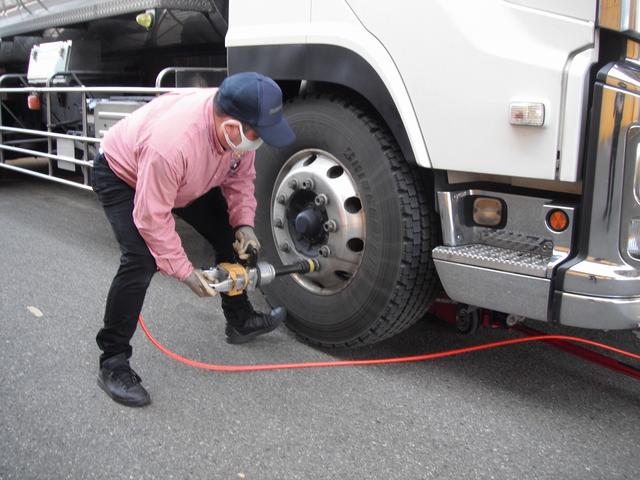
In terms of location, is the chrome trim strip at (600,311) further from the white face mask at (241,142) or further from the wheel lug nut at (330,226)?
the white face mask at (241,142)

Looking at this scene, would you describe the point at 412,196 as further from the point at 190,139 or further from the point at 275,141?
the point at 190,139

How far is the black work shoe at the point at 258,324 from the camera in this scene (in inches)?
132

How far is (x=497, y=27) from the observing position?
2400 mm

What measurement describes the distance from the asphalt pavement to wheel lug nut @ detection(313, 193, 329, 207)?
0.74 metres

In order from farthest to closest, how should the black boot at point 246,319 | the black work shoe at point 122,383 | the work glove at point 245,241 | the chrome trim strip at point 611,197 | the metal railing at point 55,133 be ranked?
the metal railing at point 55,133 → the black boot at point 246,319 → the work glove at point 245,241 → the black work shoe at point 122,383 → the chrome trim strip at point 611,197

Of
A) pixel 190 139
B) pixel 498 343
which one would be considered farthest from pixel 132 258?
pixel 498 343

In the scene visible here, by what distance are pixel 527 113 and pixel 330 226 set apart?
1025 mm

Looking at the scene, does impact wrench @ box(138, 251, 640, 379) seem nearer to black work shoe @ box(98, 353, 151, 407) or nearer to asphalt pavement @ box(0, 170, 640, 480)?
asphalt pavement @ box(0, 170, 640, 480)

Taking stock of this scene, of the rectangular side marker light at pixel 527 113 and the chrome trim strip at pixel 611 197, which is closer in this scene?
the chrome trim strip at pixel 611 197

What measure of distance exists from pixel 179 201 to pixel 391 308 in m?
1.01

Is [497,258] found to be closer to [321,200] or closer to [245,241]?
[321,200]

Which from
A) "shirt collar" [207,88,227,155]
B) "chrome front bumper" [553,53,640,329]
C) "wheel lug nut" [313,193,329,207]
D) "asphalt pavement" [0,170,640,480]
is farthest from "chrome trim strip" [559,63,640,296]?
"shirt collar" [207,88,227,155]

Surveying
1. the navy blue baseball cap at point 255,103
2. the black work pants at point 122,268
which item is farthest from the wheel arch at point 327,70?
the black work pants at point 122,268

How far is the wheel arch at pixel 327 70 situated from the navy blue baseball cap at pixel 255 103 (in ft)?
1.46
